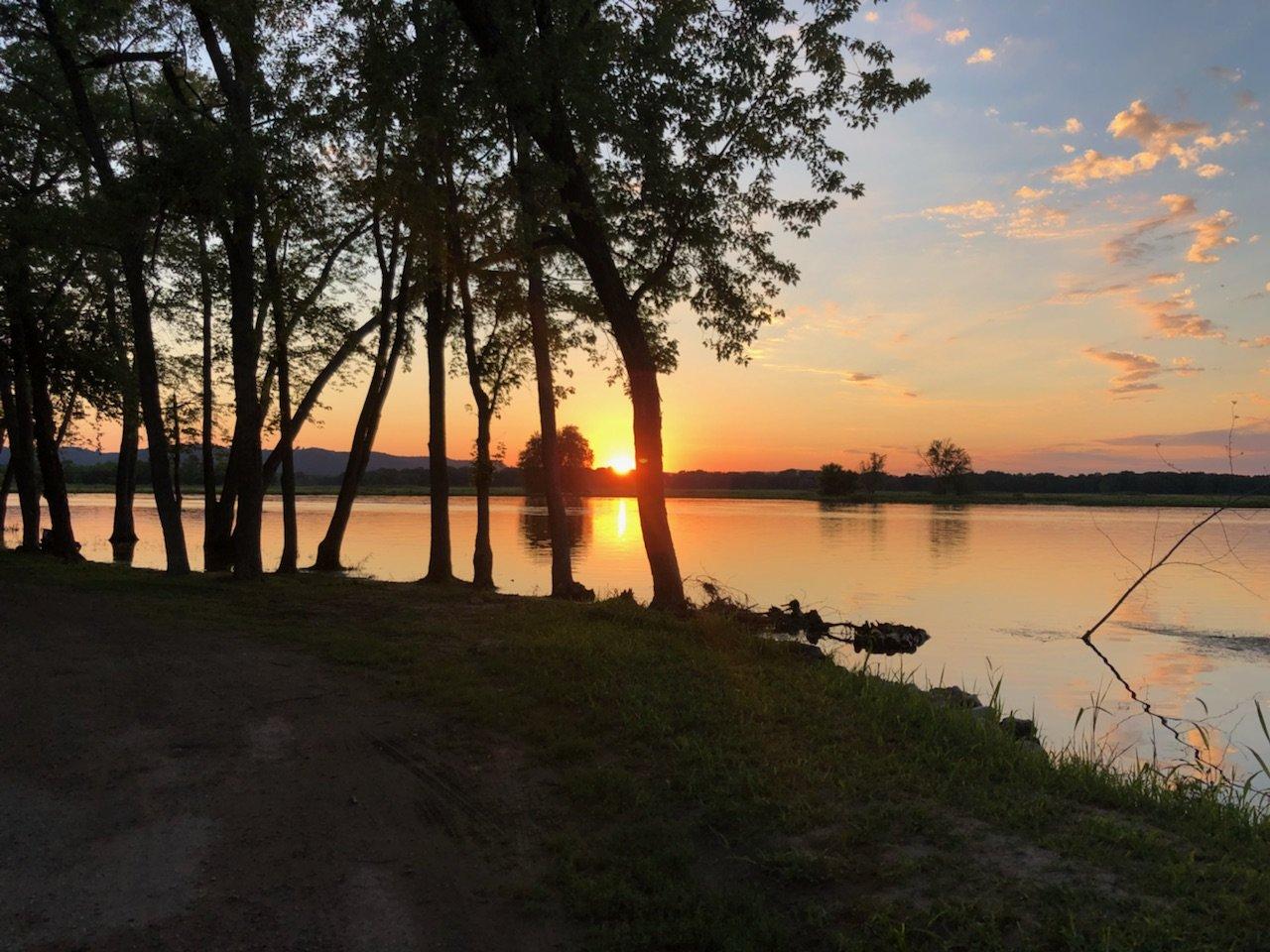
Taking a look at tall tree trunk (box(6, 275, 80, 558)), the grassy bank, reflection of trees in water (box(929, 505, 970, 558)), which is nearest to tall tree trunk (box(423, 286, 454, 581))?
tall tree trunk (box(6, 275, 80, 558))

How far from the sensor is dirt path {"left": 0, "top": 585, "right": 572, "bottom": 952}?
4.88m

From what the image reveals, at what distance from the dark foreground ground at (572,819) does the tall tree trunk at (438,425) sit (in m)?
11.1

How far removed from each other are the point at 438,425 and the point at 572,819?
1591cm

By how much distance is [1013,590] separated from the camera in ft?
92.6

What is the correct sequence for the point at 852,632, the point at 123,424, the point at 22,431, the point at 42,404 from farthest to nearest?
the point at 123,424 → the point at 22,431 → the point at 42,404 → the point at 852,632

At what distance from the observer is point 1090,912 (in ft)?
15.0

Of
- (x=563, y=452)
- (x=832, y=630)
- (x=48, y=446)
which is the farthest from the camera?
(x=563, y=452)

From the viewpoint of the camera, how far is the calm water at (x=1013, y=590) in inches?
553

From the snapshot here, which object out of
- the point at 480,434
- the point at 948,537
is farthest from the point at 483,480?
the point at 948,537

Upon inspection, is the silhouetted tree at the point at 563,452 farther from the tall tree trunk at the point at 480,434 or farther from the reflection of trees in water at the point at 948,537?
the tall tree trunk at the point at 480,434

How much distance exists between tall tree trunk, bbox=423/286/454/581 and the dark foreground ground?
1107 centimetres

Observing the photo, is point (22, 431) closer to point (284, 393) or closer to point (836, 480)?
point (284, 393)

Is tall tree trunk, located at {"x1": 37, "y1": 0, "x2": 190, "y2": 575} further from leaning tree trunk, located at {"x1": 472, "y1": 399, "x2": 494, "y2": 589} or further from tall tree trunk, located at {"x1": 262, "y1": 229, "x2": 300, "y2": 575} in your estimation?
leaning tree trunk, located at {"x1": 472, "y1": 399, "x2": 494, "y2": 589}

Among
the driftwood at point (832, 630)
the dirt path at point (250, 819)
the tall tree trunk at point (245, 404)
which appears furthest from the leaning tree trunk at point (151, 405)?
the driftwood at point (832, 630)
